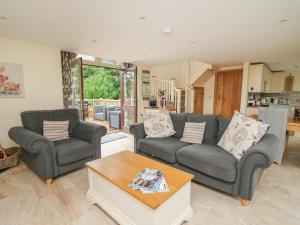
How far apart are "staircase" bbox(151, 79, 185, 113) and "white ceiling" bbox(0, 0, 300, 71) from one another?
178cm

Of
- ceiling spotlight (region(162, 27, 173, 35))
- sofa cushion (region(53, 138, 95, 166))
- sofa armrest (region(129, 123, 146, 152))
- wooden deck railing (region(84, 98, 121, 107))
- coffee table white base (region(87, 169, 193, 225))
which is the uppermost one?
ceiling spotlight (region(162, 27, 173, 35))

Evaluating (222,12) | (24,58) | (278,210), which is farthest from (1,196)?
(222,12)

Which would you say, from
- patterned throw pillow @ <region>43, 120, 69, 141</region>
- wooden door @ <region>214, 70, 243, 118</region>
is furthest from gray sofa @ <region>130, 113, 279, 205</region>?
wooden door @ <region>214, 70, 243, 118</region>

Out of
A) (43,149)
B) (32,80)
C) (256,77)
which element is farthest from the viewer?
(256,77)

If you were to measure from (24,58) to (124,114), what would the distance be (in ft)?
9.47

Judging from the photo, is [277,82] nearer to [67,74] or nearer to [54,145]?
[67,74]

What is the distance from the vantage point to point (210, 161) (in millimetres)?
1976

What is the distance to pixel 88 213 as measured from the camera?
67.5 inches

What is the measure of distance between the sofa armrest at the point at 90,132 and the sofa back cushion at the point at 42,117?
0.70 ft

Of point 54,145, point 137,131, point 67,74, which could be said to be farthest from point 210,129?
point 67,74

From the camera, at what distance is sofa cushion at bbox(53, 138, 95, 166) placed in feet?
7.50

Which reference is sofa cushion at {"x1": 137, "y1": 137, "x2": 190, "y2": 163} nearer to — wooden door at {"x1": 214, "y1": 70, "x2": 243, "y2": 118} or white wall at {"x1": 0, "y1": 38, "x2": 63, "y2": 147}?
white wall at {"x1": 0, "y1": 38, "x2": 63, "y2": 147}

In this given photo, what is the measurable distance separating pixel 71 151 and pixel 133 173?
117 centimetres

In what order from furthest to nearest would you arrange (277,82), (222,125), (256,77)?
(277,82)
(256,77)
(222,125)
